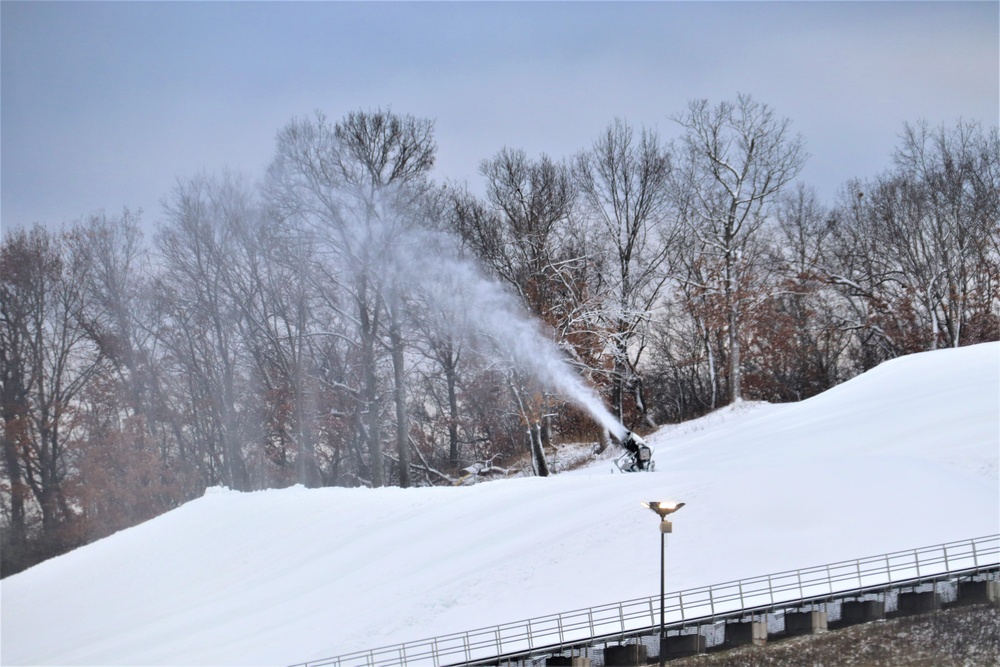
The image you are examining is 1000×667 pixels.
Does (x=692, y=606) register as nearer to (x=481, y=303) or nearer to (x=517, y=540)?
(x=517, y=540)

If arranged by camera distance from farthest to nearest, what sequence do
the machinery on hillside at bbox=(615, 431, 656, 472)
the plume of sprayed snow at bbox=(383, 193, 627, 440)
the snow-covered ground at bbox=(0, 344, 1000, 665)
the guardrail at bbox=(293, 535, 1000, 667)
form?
the plume of sprayed snow at bbox=(383, 193, 627, 440) → the machinery on hillside at bbox=(615, 431, 656, 472) → the snow-covered ground at bbox=(0, 344, 1000, 665) → the guardrail at bbox=(293, 535, 1000, 667)

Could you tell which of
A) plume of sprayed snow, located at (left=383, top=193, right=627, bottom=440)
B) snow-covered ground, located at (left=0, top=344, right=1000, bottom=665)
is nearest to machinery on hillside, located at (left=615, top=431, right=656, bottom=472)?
snow-covered ground, located at (left=0, top=344, right=1000, bottom=665)

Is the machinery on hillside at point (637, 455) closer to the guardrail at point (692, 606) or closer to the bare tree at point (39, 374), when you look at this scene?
the guardrail at point (692, 606)

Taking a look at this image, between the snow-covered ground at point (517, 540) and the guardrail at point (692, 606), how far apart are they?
2.18 feet

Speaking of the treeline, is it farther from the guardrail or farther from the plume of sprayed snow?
the guardrail

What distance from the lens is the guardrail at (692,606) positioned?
65.6 feet

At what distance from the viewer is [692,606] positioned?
2064 cm

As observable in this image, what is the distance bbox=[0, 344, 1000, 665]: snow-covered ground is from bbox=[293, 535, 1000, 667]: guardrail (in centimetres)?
67

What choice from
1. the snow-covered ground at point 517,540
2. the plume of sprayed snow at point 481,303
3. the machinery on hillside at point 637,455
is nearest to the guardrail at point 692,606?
the snow-covered ground at point 517,540

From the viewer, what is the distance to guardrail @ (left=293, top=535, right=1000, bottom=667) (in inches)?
787

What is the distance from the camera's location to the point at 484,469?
166ft

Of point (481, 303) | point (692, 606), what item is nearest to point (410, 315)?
point (481, 303)

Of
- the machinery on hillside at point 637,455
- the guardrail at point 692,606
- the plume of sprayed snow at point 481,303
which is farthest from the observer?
Result: the plume of sprayed snow at point 481,303

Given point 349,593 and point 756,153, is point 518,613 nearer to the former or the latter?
point 349,593
